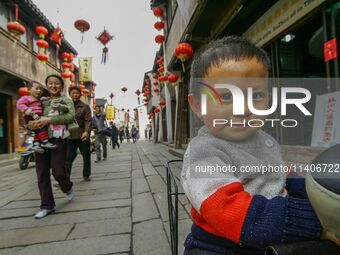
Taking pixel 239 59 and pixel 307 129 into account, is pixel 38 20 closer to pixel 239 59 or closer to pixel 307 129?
pixel 307 129

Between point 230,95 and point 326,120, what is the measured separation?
322 centimetres

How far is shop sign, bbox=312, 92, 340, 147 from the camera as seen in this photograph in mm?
3285

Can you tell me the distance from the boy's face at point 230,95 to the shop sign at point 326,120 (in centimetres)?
280

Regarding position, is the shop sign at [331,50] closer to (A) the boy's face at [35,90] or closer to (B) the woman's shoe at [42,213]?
(A) the boy's face at [35,90]

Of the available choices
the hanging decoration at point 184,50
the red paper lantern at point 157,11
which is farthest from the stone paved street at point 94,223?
the red paper lantern at point 157,11

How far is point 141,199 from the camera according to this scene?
3.65 meters

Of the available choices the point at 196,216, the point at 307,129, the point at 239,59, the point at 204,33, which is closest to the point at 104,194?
the point at 307,129

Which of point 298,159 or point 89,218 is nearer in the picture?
point 89,218

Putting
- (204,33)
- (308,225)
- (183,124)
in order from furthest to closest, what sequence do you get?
(183,124) → (204,33) → (308,225)

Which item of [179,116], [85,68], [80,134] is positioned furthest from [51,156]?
[85,68]

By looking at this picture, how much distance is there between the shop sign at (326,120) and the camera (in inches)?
129

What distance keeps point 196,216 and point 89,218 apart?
7.88 feet

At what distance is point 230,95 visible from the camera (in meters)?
0.80

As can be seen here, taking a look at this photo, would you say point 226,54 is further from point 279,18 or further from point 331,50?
point 279,18
